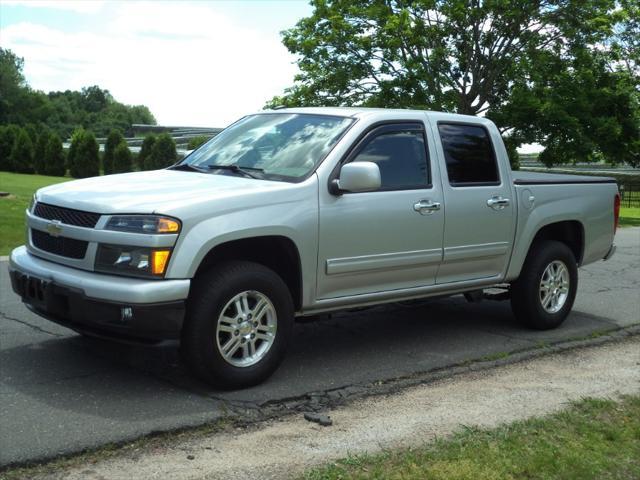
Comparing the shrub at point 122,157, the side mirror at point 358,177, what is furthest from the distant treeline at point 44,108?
the side mirror at point 358,177

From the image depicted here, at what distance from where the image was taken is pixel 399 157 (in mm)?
6547

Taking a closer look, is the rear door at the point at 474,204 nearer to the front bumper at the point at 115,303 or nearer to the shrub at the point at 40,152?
the front bumper at the point at 115,303

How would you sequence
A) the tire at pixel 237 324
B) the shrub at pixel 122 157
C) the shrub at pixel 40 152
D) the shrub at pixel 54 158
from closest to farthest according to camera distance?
the tire at pixel 237 324
the shrub at pixel 122 157
the shrub at pixel 54 158
the shrub at pixel 40 152

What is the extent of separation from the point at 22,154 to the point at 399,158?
45.5 meters

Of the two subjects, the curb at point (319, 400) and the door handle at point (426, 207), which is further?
the door handle at point (426, 207)

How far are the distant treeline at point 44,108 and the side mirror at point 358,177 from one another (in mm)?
100375

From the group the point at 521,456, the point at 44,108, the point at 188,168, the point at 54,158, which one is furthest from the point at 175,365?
the point at 44,108

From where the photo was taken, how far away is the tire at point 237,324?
5.27m

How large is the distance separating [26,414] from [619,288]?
25.6 feet

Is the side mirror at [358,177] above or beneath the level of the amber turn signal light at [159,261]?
above

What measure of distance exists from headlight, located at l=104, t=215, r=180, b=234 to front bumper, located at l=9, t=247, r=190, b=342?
0.30 metres

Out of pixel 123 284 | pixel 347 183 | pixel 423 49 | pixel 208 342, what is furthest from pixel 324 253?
pixel 423 49

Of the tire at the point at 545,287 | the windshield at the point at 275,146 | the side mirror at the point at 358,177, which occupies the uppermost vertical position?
the windshield at the point at 275,146

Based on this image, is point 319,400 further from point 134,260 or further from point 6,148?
point 6,148
